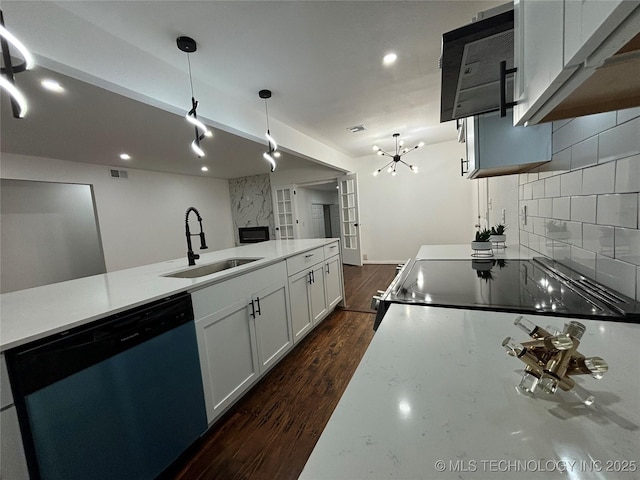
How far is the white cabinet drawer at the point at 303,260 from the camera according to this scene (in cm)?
237

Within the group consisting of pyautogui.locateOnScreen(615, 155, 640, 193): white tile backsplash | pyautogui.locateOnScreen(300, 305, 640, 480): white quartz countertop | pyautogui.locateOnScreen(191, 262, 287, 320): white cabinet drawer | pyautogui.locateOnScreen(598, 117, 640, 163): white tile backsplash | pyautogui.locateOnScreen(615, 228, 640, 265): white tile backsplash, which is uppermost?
pyautogui.locateOnScreen(598, 117, 640, 163): white tile backsplash

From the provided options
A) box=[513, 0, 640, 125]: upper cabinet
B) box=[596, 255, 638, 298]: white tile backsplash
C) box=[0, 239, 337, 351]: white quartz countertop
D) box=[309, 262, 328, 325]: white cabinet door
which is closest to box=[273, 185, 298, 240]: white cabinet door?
box=[309, 262, 328, 325]: white cabinet door

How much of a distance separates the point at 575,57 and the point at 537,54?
184mm

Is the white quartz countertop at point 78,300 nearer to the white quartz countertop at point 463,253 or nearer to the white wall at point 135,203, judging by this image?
the white quartz countertop at point 463,253

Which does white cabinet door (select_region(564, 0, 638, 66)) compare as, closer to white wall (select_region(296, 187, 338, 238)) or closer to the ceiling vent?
the ceiling vent

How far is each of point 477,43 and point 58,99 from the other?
268cm

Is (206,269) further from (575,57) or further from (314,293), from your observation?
(575,57)

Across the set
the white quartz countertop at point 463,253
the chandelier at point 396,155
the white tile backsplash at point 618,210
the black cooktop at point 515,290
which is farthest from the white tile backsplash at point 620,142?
the chandelier at point 396,155

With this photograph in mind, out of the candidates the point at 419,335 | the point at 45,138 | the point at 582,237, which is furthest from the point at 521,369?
the point at 45,138

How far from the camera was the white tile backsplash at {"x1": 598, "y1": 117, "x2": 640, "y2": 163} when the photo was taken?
0.75 meters

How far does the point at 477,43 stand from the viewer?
78 centimetres

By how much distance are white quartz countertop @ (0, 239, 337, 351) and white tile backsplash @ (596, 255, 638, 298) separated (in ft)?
5.70

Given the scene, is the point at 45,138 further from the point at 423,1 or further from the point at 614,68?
the point at 614,68

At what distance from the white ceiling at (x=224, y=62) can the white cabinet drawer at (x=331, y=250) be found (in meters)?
1.55
